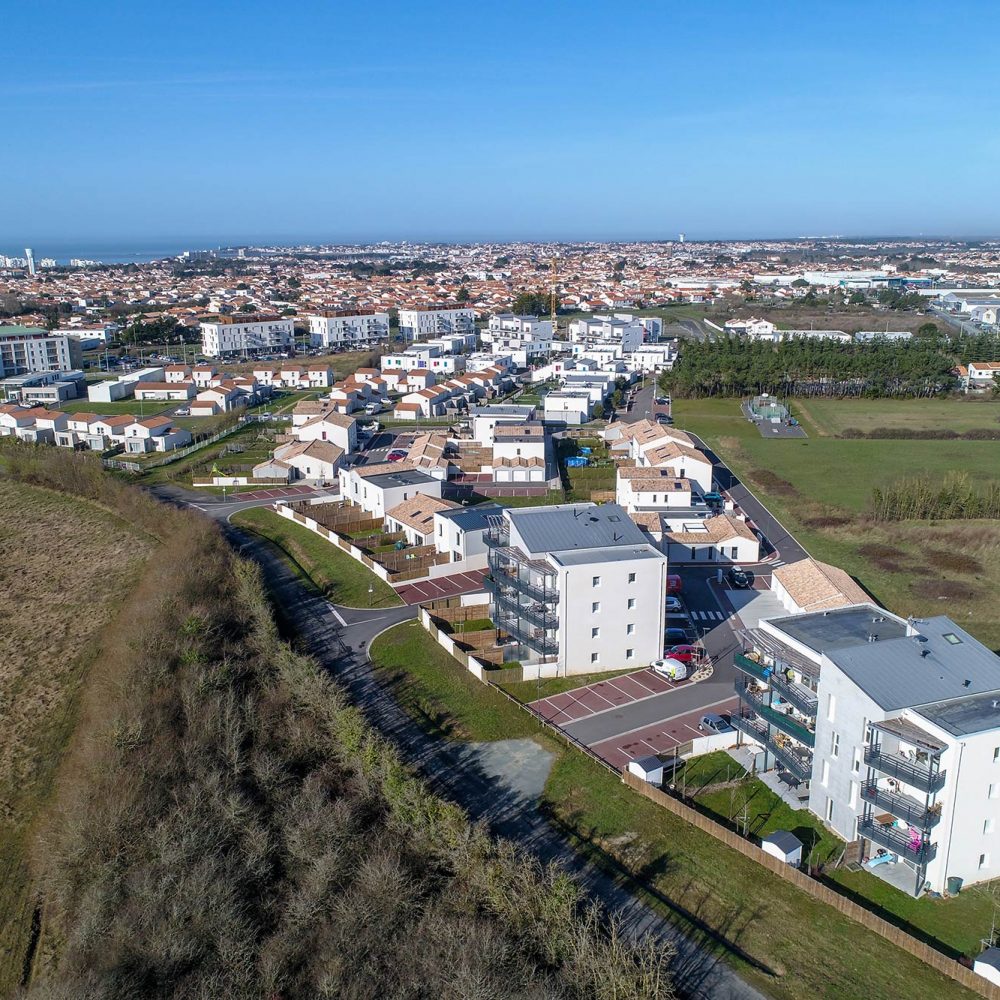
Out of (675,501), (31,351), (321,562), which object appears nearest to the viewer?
(321,562)

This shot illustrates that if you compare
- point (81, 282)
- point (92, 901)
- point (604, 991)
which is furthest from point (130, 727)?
point (81, 282)

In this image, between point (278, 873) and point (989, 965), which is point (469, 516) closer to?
point (278, 873)

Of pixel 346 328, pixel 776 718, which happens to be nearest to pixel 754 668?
pixel 776 718

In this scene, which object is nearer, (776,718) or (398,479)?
(776,718)

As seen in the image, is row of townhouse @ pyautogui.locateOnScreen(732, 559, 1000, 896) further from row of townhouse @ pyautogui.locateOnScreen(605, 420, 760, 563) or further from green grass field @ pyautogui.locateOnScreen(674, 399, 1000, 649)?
green grass field @ pyautogui.locateOnScreen(674, 399, 1000, 649)

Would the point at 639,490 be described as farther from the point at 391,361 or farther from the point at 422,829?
the point at 391,361
